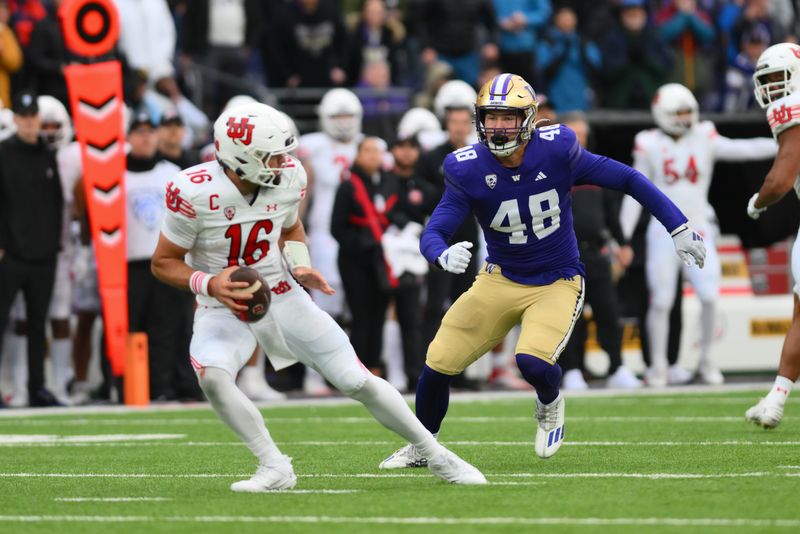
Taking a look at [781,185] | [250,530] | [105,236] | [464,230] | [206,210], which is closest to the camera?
[250,530]

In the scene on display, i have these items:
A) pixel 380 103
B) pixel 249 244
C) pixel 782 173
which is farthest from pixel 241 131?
pixel 380 103

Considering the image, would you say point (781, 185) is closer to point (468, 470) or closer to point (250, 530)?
point (468, 470)

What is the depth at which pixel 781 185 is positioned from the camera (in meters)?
8.37

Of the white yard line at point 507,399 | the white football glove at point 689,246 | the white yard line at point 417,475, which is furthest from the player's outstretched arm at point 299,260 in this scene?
the white yard line at point 507,399

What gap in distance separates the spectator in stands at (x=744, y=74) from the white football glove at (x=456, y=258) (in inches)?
374

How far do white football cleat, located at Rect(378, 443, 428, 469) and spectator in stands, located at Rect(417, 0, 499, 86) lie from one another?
8.33 meters

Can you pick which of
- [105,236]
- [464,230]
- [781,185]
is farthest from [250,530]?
[464,230]

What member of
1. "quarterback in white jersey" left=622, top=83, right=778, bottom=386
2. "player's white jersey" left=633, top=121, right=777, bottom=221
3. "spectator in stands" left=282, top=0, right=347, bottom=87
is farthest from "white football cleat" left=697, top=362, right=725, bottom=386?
"spectator in stands" left=282, top=0, right=347, bottom=87

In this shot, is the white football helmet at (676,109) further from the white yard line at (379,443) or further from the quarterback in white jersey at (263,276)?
the quarterback in white jersey at (263,276)

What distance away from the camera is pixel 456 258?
6828 millimetres

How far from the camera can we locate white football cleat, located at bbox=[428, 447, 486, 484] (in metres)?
6.64

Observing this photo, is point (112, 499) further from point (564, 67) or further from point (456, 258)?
point (564, 67)

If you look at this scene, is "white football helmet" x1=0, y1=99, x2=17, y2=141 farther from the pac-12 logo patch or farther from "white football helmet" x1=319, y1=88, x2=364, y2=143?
the pac-12 logo patch

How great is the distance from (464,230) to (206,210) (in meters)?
6.10
